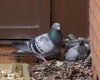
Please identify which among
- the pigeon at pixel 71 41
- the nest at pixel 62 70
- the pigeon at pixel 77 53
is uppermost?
the pigeon at pixel 71 41

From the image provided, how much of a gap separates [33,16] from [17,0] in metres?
0.29

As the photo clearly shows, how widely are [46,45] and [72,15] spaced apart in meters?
0.80

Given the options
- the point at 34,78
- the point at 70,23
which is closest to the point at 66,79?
the point at 34,78

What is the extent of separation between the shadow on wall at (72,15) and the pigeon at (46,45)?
0.55 metres

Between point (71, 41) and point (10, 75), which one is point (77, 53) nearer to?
point (71, 41)

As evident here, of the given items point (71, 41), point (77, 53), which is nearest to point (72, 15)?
point (71, 41)

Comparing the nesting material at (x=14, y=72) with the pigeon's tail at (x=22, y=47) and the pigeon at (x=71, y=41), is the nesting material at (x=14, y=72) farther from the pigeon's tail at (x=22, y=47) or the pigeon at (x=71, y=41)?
the pigeon at (x=71, y=41)

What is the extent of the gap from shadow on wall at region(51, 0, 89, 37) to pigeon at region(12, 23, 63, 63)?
554 millimetres

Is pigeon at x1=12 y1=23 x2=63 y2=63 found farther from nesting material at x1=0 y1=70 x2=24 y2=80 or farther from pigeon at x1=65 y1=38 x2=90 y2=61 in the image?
nesting material at x1=0 y1=70 x2=24 y2=80

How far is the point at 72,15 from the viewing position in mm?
6008

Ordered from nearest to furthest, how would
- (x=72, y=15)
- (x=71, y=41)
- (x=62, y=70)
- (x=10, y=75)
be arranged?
(x=10, y=75)
(x=62, y=70)
(x=71, y=41)
(x=72, y=15)

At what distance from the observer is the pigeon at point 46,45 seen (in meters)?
5.39

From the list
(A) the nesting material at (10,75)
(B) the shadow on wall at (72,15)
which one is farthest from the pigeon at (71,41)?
(A) the nesting material at (10,75)

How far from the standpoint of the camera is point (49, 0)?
5.88m
